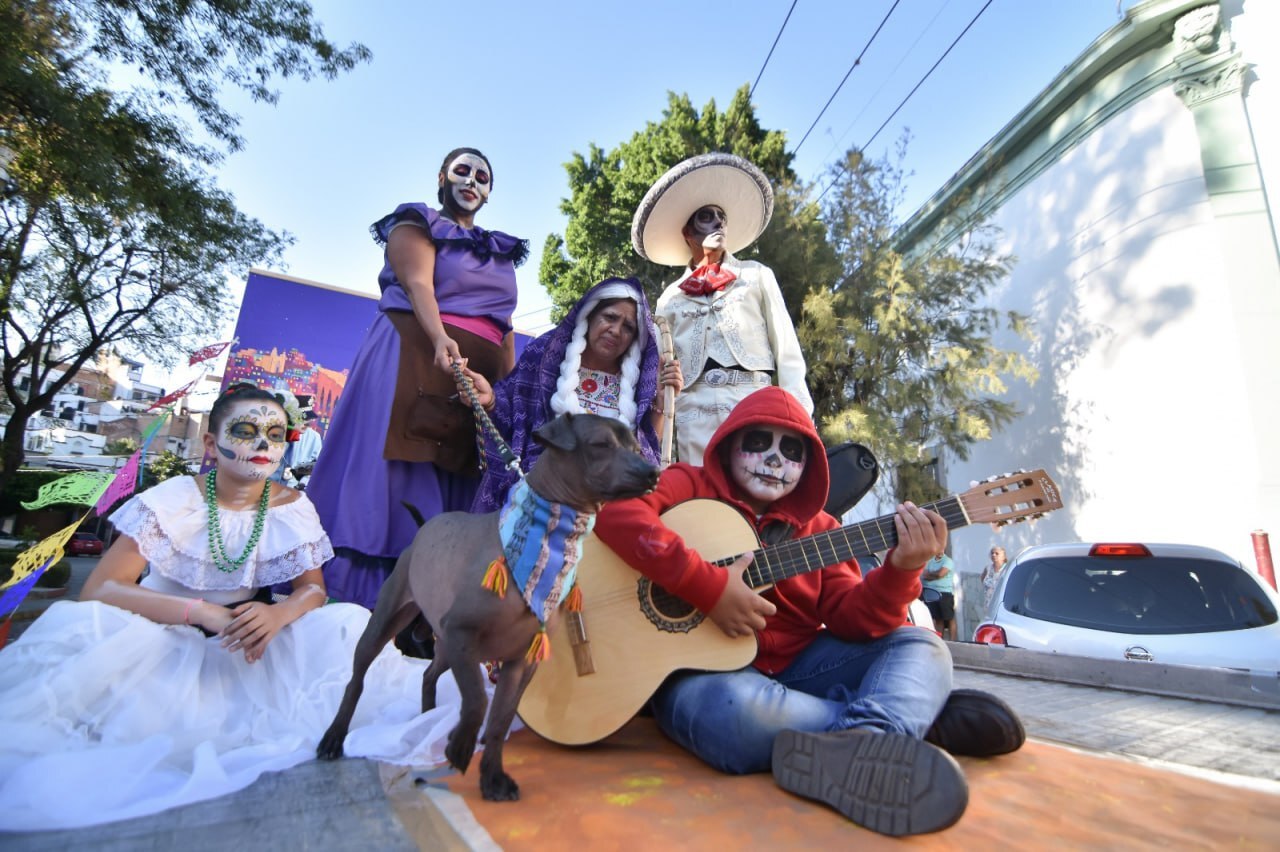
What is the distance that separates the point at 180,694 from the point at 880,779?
6.24 feet

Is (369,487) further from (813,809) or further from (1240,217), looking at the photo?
(1240,217)

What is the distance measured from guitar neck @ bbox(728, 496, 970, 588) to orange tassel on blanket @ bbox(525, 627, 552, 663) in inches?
30.3

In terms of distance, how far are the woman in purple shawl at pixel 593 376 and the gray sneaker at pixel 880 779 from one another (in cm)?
143

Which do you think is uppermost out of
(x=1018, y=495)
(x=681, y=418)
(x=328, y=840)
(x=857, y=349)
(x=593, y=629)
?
(x=857, y=349)

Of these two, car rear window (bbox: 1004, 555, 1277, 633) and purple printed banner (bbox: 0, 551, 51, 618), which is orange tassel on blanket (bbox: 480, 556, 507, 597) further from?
car rear window (bbox: 1004, 555, 1277, 633)

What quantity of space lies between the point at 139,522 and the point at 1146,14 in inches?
466

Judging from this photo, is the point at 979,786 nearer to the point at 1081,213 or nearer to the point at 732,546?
the point at 732,546

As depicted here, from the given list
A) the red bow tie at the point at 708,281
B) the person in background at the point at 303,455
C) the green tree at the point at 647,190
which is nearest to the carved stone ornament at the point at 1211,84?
the green tree at the point at 647,190

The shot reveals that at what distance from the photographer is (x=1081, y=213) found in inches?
372

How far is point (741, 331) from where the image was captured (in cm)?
349

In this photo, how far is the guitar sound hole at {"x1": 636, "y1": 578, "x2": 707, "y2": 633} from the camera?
79.9 inches

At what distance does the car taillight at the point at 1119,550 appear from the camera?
345cm

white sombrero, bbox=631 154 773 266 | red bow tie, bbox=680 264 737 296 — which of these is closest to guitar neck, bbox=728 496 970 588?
red bow tie, bbox=680 264 737 296

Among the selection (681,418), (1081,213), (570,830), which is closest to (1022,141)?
(1081,213)
